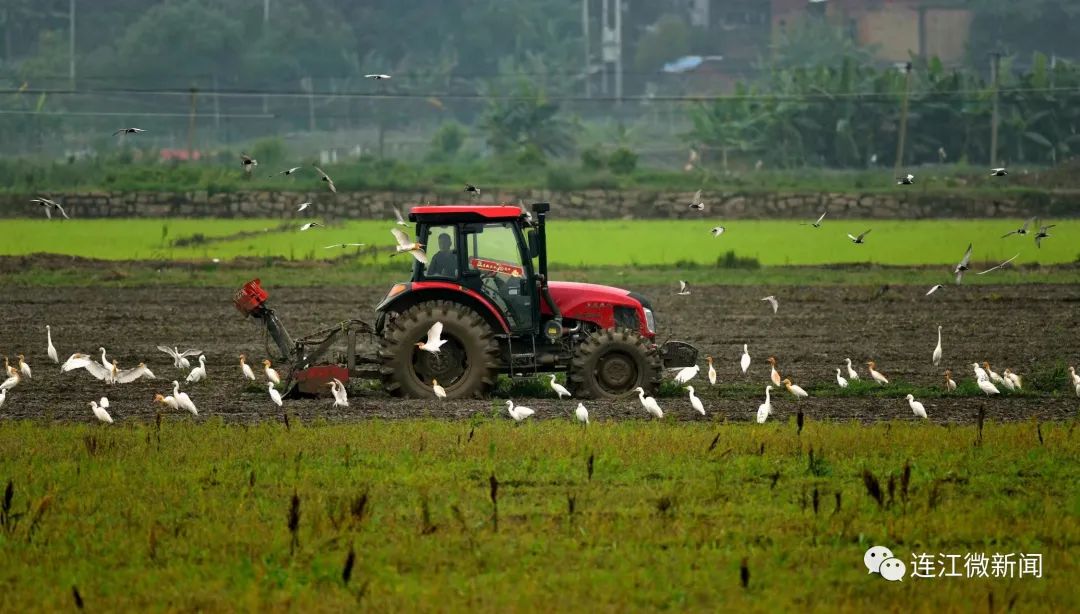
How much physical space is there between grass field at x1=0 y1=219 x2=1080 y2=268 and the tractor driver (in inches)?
798

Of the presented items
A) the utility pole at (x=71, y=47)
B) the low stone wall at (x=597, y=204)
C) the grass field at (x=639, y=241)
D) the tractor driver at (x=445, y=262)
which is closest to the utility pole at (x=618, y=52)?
the utility pole at (x=71, y=47)

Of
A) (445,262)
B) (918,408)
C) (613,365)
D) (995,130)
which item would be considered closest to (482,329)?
(445,262)

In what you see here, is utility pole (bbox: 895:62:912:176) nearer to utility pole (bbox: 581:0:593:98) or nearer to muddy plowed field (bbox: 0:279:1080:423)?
muddy plowed field (bbox: 0:279:1080:423)

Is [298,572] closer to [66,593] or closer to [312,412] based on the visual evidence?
[66,593]

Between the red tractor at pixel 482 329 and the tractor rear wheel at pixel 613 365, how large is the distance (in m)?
0.01

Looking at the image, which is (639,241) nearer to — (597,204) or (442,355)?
(597,204)

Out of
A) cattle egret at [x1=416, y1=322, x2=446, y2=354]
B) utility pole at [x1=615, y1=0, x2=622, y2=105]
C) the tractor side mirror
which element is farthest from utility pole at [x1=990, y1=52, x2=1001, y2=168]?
cattle egret at [x1=416, y1=322, x2=446, y2=354]

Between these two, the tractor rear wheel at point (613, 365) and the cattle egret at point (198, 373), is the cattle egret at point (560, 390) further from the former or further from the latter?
the cattle egret at point (198, 373)

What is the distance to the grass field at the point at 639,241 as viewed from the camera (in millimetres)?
40528

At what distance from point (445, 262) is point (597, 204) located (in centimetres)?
3638

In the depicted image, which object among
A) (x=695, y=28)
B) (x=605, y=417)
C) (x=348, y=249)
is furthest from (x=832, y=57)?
(x=605, y=417)

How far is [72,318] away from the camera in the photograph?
88.6 ft

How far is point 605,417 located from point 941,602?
7108 mm

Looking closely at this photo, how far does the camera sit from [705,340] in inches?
952
